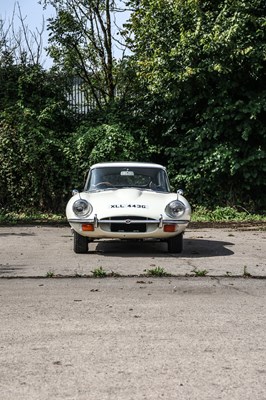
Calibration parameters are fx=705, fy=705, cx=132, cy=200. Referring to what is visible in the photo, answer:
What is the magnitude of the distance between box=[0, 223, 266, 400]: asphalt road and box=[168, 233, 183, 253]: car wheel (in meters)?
0.38

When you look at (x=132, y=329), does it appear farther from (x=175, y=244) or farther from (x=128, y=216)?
(x=175, y=244)

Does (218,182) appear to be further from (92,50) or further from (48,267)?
(48,267)

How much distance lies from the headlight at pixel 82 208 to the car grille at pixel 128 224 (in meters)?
0.38

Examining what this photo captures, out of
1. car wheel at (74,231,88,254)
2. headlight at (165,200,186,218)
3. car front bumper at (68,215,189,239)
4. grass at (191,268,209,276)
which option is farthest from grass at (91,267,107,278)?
headlight at (165,200,186,218)

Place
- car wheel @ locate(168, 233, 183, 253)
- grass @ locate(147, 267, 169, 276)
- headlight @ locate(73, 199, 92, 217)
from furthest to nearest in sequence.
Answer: car wheel @ locate(168, 233, 183, 253), headlight @ locate(73, 199, 92, 217), grass @ locate(147, 267, 169, 276)

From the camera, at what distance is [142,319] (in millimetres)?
5949

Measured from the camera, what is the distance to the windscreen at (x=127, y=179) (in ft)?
37.3

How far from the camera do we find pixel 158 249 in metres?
11.4

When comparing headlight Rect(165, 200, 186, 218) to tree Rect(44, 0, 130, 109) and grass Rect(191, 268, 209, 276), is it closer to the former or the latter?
grass Rect(191, 268, 209, 276)

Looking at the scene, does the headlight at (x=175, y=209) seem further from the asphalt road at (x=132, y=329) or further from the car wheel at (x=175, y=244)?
the asphalt road at (x=132, y=329)

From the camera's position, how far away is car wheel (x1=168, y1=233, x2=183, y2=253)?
10516mm

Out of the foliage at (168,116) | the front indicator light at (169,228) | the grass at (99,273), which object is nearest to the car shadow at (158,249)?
the front indicator light at (169,228)

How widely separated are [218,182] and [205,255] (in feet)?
27.8

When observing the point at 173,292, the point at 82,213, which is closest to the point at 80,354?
the point at 173,292
